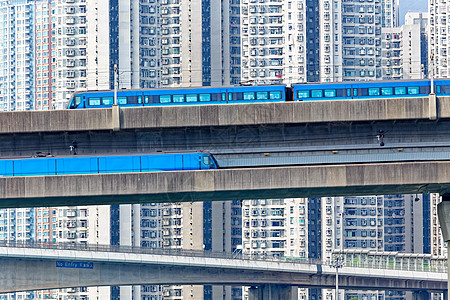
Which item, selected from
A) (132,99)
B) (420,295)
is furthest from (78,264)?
(132,99)

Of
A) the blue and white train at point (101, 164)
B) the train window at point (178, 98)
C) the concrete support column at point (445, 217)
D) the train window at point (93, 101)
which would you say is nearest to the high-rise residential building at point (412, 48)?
the train window at point (93, 101)

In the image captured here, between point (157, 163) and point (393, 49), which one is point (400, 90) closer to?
point (157, 163)

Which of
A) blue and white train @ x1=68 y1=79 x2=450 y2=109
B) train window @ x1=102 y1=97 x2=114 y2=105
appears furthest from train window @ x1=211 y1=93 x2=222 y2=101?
train window @ x1=102 y1=97 x2=114 y2=105

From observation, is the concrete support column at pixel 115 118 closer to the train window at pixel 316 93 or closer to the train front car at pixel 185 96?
the train front car at pixel 185 96

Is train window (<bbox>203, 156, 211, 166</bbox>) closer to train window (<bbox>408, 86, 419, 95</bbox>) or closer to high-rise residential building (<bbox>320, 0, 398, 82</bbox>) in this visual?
train window (<bbox>408, 86, 419, 95</bbox>)

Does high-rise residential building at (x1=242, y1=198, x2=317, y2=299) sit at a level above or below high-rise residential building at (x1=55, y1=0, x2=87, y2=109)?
below

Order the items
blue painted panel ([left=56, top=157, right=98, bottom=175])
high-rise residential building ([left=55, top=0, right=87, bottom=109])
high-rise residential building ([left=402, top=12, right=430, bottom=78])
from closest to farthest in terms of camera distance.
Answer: blue painted panel ([left=56, top=157, right=98, bottom=175]), high-rise residential building ([left=55, top=0, right=87, bottom=109]), high-rise residential building ([left=402, top=12, right=430, bottom=78])
